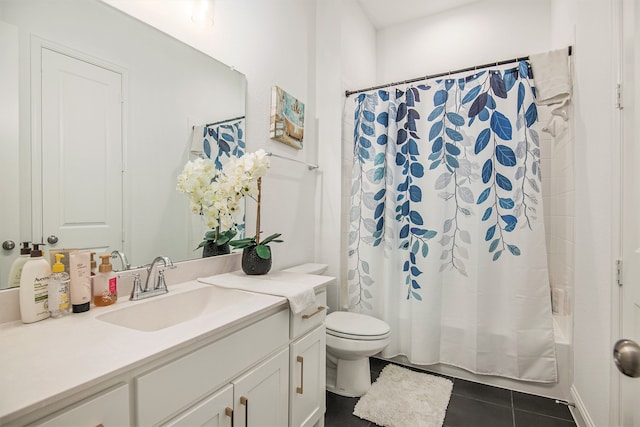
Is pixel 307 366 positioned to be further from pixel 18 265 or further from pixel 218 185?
pixel 18 265

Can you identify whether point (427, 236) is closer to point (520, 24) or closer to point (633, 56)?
point (633, 56)

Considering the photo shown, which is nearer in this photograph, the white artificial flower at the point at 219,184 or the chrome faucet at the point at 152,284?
the chrome faucet at the point at 152,284

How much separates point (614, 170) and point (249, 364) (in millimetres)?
1585

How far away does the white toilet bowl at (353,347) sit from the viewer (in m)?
1.74

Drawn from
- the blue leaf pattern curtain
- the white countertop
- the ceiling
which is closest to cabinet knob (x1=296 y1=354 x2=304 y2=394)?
the white countertop

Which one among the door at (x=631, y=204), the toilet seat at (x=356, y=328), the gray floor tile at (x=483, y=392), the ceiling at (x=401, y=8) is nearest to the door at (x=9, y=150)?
the toilet seat at (x=356, y=328)

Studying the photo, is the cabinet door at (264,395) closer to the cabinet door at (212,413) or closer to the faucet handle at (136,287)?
the cabinet door at (212,413)

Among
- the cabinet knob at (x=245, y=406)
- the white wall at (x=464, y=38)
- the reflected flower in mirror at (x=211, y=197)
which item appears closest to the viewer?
the cabinet knob at (x=245, y=406)

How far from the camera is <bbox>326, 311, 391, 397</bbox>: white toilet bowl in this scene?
5.72ft

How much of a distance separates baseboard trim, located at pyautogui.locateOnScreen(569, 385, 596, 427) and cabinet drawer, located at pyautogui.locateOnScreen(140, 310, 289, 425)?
5.21 ft

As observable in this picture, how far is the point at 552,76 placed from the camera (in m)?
1.77

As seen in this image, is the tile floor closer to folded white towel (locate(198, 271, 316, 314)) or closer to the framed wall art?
folded white towel (locate(198, 271, 316, 314))

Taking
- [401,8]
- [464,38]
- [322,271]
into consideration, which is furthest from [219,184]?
[464,38]

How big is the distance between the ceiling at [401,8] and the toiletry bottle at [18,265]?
283 centimetres
